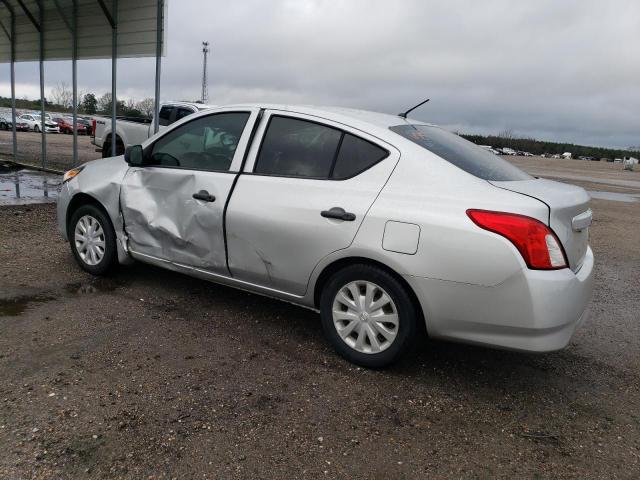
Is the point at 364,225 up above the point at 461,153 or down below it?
below

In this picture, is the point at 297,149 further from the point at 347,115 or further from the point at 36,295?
the point at 36,295

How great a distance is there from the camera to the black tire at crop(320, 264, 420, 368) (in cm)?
317

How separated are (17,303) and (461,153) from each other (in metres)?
3.58

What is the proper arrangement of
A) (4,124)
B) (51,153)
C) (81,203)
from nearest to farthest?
(81,203), (51,153), (4,124)

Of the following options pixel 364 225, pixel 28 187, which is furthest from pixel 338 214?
pixel 28 187

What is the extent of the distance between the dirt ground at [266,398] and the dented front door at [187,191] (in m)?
0.49

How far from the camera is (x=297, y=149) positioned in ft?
12.2

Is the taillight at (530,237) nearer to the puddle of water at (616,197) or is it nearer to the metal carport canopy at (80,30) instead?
the metal carport canopy at (80,30)

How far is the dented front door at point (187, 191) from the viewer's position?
12.9 feet

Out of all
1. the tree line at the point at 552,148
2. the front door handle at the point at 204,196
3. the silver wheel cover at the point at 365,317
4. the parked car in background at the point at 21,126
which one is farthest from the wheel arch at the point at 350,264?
the tree line at the point at 552,148

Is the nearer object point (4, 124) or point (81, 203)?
point (81, 203)

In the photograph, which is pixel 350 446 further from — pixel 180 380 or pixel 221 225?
pixel 221 225

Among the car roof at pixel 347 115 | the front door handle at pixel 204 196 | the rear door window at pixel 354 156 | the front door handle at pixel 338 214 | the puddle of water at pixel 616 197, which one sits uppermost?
the car roof at pixel 347 115

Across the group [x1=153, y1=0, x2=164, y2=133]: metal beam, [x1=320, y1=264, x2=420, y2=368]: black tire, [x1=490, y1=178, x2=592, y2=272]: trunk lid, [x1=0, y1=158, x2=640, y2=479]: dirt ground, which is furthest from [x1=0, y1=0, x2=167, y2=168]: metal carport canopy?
[x1=490, y1=178, x2=592, y2=272]: trunk lid
